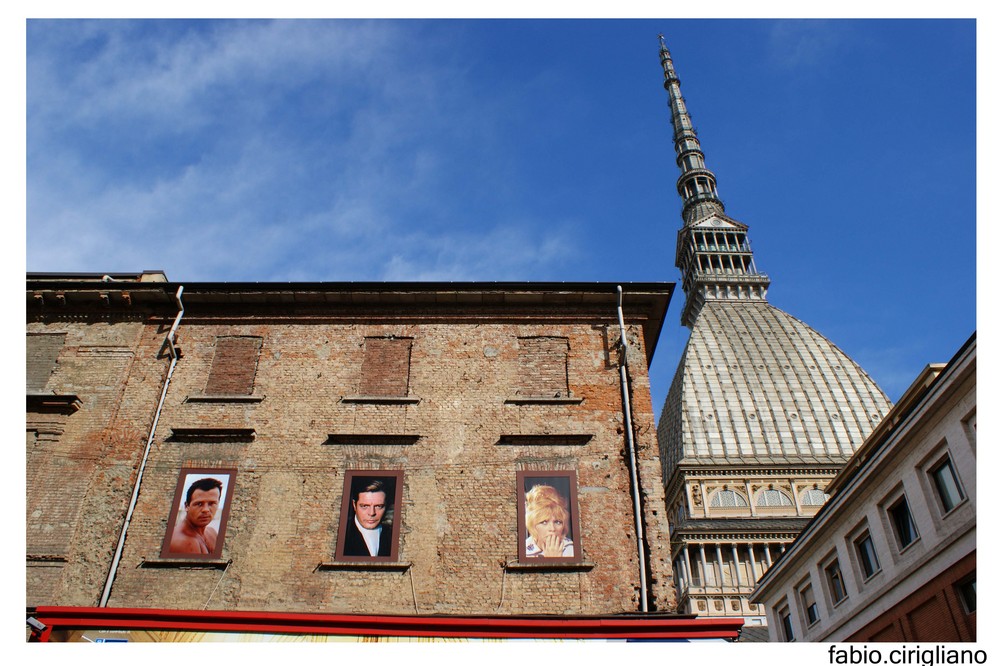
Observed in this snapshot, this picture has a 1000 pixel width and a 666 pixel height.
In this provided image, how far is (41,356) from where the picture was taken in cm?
1541

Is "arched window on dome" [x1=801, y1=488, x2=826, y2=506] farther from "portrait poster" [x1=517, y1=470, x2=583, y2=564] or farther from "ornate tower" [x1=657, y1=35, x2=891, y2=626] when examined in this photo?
"portrait poster" [x1=517, y1=470, x2=583, y2=564]

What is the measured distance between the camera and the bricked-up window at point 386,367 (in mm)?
14750

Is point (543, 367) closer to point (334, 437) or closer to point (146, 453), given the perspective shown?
point (334, 437)

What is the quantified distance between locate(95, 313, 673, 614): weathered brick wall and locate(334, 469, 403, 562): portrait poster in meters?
0.16

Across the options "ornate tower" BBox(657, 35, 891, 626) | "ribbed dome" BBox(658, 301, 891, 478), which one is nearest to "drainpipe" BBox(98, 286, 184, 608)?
"ornate tower" BBox(657, 35, 891, 626)

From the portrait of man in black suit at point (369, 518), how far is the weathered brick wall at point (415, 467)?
205 millimetres

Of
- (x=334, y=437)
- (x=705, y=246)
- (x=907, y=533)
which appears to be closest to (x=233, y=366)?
(x=334, y=437)

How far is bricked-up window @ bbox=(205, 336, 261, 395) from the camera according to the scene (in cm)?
1483

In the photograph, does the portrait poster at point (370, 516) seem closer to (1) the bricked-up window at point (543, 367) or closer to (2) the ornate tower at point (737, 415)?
(1) the bricked-up window at point (543, 367)

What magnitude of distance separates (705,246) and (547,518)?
92303mm

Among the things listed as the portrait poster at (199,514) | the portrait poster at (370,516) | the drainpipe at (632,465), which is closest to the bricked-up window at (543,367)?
the drainpipe at (632,465)
